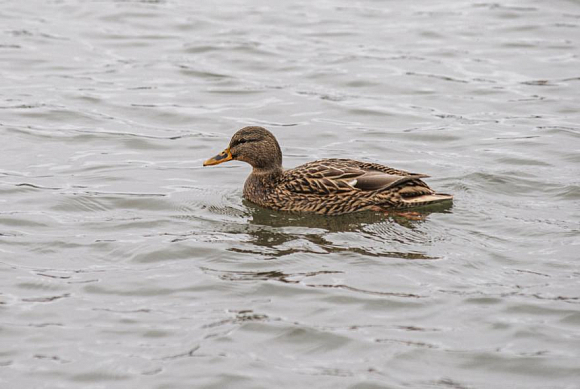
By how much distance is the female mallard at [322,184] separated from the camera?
34.5 ft

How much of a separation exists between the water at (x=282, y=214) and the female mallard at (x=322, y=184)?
250mm

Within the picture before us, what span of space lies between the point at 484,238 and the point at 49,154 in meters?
5.94

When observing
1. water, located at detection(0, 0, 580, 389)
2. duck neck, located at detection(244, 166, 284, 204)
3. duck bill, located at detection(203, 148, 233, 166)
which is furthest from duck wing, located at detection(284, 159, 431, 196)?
duck bill, located at detection(203, 148, 233, 166)

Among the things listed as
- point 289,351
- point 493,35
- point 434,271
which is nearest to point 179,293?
point 289,351

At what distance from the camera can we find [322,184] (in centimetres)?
1066

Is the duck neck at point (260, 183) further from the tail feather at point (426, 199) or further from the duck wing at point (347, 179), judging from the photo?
the tail feather at point (426, 199)

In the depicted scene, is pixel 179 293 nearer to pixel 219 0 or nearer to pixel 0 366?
pixel 0 366

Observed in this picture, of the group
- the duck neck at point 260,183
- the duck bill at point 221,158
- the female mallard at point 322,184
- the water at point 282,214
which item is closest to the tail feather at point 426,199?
the female mallard at point 322,184

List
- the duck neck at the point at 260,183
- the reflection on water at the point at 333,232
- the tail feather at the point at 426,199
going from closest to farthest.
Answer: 1. the reflection on water at the point at 333,232
2. the tail feather at the point at 426,199
3. the duck neck at the point at 260,183

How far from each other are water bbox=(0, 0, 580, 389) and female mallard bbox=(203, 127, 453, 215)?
25 cm

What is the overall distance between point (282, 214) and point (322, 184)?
1.80 feet

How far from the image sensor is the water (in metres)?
7.39

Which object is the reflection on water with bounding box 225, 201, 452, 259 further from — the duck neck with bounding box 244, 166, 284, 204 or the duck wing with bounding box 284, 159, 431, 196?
the duck wing with bounding box 284, 159, 431, 196

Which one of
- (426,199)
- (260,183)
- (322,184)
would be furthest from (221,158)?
(426,199)
